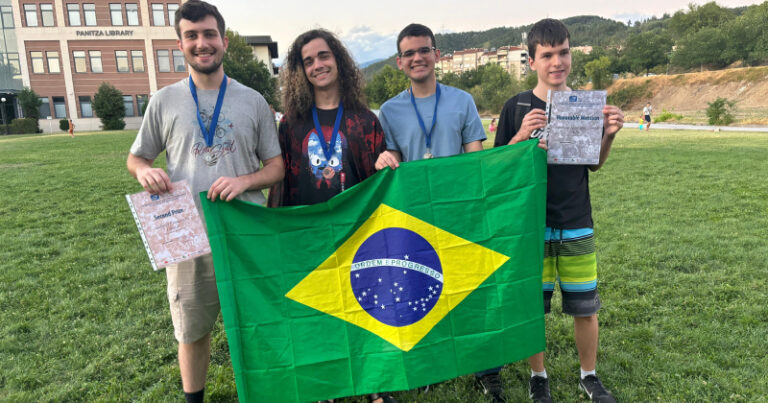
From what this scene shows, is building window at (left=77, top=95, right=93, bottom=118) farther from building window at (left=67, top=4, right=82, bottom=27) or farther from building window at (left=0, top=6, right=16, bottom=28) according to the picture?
building window at (left=0, top=6, right=16, bottom=28)

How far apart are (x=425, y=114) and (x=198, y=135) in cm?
138

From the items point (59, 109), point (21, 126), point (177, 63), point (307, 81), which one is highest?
point (177, 63)

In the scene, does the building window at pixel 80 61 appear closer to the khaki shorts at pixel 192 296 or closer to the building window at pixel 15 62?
the building window at pixel 15 62

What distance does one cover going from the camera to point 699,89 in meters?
68.7

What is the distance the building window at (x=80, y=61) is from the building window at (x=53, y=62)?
167cm

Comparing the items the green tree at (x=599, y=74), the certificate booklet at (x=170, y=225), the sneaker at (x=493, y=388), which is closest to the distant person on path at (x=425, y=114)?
the certificate booklet at (x=170, y=225)

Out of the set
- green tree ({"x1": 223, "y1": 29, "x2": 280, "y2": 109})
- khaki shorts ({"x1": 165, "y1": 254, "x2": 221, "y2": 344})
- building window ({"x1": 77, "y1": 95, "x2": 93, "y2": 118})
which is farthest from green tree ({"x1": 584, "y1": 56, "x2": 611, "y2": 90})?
khaki shorts ({"x1": 165, "y1": 254, "x2": 221, "y2": 344})

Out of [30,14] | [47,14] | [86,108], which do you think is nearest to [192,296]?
[86,108]

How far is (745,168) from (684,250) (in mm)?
8232

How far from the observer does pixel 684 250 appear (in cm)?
584

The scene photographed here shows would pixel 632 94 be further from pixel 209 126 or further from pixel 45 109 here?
pixel 209 126

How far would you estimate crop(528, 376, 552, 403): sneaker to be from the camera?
304cm

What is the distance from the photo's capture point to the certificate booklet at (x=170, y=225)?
232 cm

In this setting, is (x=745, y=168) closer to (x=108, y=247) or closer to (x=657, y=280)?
(x=657, y=280)
